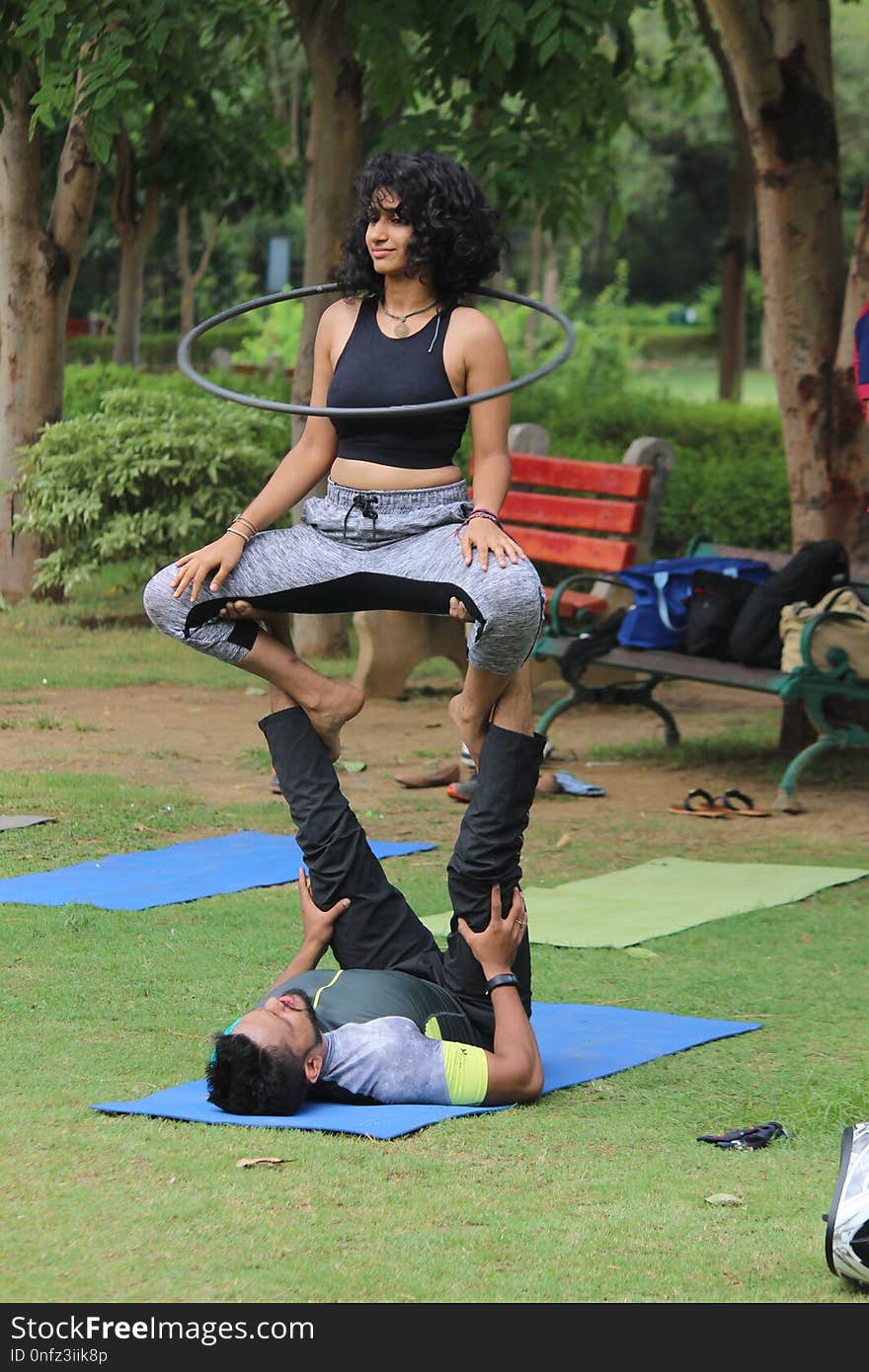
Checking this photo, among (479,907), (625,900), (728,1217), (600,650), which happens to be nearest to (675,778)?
(600,650)

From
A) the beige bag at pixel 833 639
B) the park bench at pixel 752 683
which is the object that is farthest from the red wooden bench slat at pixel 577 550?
the beige bag at pixel 833 639

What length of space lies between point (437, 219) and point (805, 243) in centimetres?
508

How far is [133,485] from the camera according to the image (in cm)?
1309

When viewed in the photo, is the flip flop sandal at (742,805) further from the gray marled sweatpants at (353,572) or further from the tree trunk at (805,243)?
the gray marled sweatpants at (353,572)

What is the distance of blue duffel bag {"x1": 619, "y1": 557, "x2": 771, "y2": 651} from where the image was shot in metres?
9.41

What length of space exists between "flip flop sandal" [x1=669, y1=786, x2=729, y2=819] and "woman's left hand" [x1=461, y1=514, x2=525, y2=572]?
4081mm

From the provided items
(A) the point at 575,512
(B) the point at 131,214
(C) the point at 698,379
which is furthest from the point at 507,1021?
(C) the point at 698,379

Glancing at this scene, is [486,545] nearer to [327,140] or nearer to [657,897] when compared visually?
[657,897]

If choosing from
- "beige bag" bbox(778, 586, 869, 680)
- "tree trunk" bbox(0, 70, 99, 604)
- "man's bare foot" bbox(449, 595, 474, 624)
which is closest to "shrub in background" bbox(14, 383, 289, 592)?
"tree trunk" bbox(0, 70, 99, 604)

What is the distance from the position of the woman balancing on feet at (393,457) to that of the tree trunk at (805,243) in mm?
4751

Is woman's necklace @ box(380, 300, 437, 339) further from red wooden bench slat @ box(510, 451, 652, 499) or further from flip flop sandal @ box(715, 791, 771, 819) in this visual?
red wooden bench slat @ box(510, 451, 652, 499)

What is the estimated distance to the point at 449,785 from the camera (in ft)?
29.3

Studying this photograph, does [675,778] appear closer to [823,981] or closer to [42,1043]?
[823,981]

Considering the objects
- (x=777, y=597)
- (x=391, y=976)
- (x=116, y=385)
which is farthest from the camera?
(x=116, y=385)
